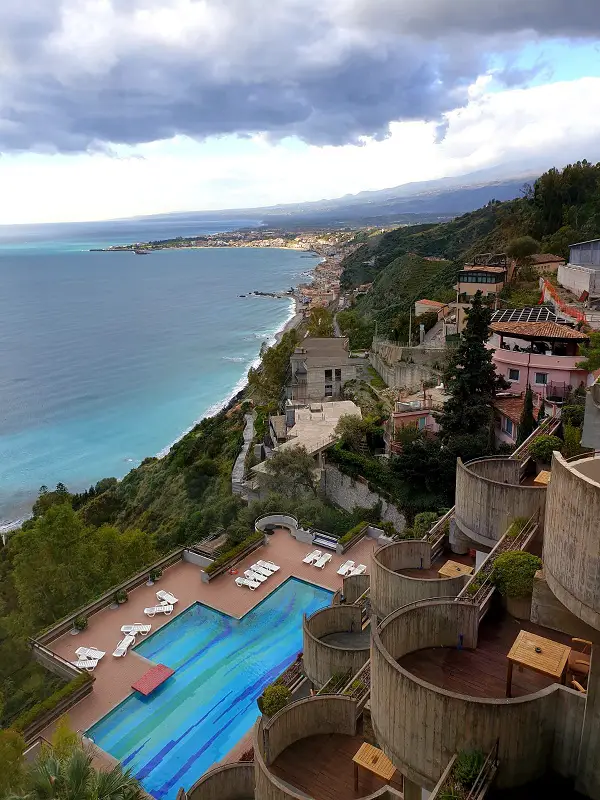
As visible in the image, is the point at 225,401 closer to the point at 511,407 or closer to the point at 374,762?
the point at 511,407

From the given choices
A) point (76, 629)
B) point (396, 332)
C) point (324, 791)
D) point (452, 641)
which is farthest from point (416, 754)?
point (396, 332)

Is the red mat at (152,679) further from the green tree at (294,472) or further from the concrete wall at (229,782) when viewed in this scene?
the green tree at (294,472)

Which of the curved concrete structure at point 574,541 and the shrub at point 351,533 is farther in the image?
the shrub at point 351,533

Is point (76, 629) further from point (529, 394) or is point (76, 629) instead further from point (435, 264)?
point (435, 264)

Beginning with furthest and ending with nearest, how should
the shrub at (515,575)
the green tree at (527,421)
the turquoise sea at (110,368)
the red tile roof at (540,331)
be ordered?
the turquoise sea at (110,368) → the red tile roof at (540,331) → the green tree at (527,421) → the shrub at (515,575)

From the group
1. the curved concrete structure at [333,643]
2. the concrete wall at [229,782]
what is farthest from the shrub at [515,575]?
the concrete wall at [229,782]

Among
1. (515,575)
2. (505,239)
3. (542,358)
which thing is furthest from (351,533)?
(505,239)
